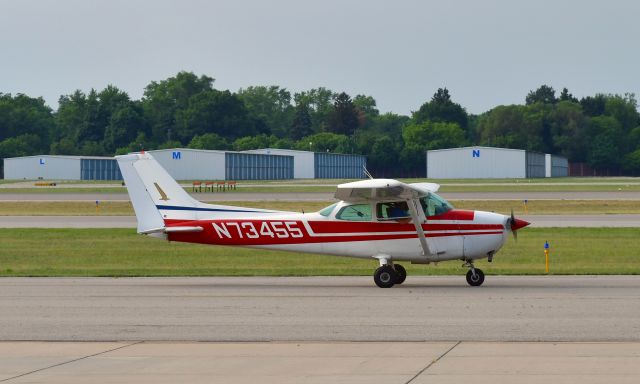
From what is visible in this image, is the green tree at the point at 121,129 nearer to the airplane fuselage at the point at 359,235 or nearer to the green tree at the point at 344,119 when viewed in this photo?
the green tree at the point at 344,119

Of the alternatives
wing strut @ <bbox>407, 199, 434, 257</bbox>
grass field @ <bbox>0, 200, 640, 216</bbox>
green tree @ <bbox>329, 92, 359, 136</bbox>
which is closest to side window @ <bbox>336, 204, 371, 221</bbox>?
wing strut @ <bbox>407, 199, 434, 257</bbox>

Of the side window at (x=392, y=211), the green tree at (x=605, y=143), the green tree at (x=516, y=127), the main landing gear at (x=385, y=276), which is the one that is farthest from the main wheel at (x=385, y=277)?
the green tree at (x=605, y=143)

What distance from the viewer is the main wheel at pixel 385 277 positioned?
2195cm

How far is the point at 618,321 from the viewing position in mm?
16016

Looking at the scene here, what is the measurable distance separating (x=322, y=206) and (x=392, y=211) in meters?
34.0

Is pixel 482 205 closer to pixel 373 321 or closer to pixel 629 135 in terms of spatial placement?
pixel 373 321

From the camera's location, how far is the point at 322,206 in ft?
184

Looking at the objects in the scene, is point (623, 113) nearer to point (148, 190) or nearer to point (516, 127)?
point (516, 127)

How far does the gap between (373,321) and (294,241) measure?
623cm

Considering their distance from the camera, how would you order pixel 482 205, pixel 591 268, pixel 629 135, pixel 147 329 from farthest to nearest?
pixel 629 135, pixel 482 205, pixel 591 268, pixel 147 329

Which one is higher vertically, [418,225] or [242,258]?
[418,225]
